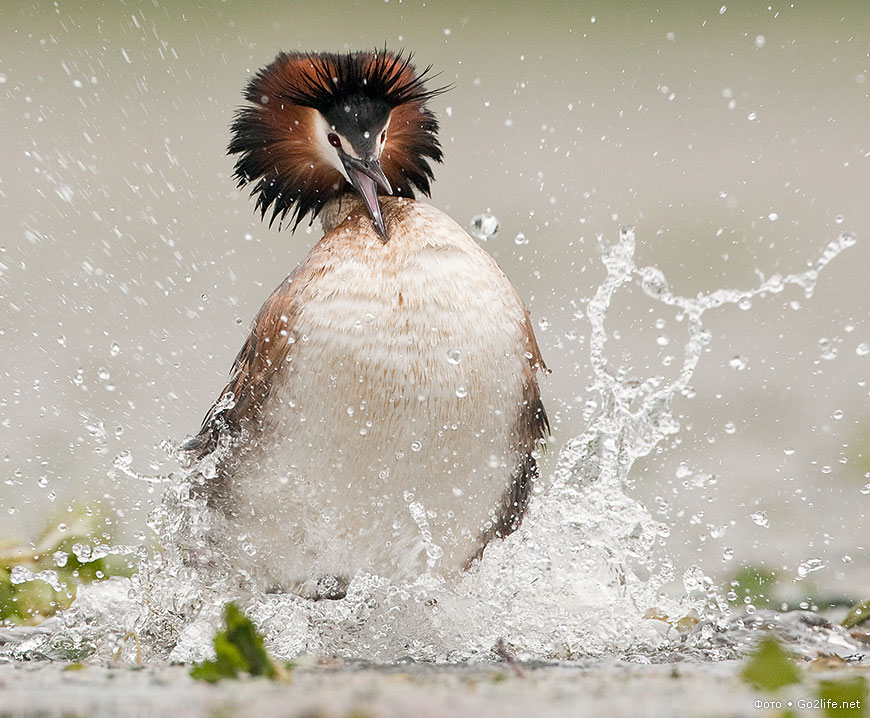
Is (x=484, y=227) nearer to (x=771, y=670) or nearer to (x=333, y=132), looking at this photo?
(x=333, y=132)

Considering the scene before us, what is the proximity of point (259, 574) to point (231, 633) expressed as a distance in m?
1.20

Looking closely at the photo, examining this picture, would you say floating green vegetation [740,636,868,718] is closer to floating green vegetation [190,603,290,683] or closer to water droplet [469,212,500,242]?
floating green vegetation [190,603,290,683]

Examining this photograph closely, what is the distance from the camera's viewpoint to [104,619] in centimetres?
304

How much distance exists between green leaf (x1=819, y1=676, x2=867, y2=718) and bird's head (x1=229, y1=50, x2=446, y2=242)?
5.57 feet

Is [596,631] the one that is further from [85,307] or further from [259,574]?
[85,307]

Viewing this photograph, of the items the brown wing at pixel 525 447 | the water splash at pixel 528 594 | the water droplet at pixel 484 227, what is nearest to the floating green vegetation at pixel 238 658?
the water splash at pixel 528 594

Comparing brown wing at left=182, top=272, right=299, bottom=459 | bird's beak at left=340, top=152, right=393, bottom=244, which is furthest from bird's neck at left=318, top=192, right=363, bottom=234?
brown wing at left=182, top=272, right=299, bottom=459

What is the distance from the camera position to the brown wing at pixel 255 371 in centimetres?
281

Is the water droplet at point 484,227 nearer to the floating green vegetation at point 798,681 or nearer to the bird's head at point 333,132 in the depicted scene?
the bird's head at point 333,132

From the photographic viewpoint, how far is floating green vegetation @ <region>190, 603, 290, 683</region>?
67.2 inches

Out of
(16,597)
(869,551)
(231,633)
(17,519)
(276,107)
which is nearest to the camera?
(231,633)

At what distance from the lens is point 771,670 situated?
1.52 meters

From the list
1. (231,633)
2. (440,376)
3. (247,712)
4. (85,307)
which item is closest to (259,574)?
(440,376)

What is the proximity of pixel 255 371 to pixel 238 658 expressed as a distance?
127 cm
